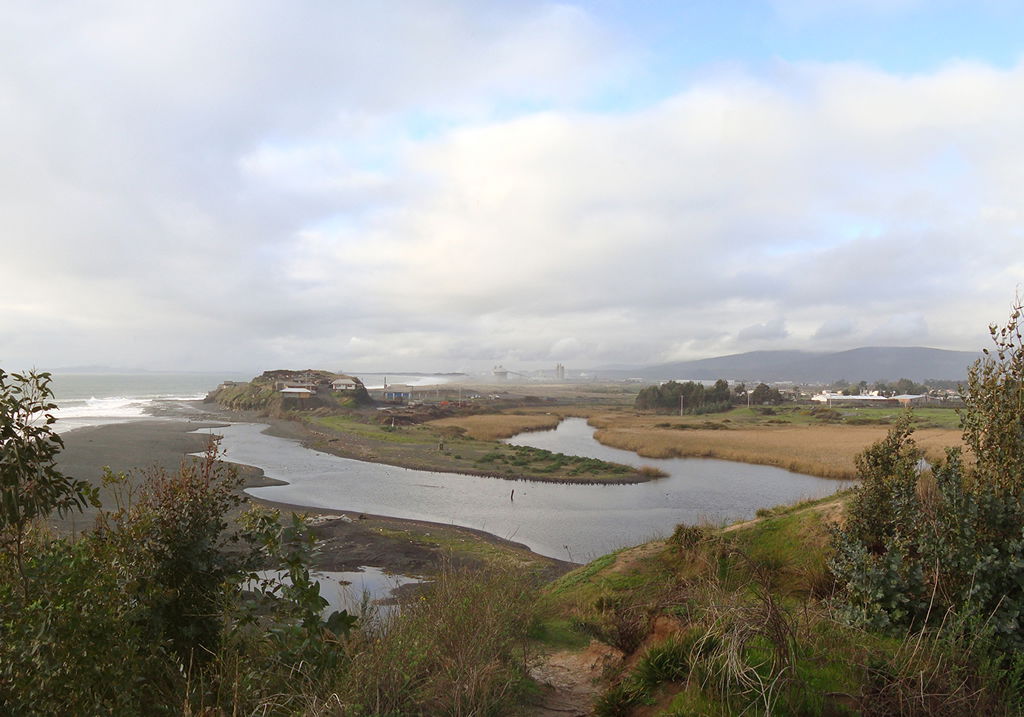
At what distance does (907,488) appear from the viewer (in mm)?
6863

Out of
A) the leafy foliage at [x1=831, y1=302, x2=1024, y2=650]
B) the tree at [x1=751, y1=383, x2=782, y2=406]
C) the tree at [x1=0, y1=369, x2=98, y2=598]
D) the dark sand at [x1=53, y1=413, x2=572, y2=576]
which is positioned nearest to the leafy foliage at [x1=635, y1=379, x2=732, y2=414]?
the tree at [x1=751, y1=383, x2=782, y2=406]

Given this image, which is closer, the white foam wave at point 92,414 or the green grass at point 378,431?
the green grass at point 378,431

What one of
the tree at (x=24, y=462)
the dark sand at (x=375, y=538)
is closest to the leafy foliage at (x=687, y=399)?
the dark sand at (x=375, y=538)

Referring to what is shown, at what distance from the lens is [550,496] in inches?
1444

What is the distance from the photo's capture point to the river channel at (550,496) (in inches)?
1086

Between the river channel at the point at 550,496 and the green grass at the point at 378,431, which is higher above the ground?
the green grass at the point at 378,431

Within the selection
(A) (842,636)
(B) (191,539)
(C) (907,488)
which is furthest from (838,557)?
(B) (191,539)

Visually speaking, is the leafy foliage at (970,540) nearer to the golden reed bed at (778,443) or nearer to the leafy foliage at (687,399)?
the golden reed bed at (778,443)

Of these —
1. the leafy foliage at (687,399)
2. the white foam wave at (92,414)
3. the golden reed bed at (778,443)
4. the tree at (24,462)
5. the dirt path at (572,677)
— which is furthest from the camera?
the leafy foliage at (687,399)

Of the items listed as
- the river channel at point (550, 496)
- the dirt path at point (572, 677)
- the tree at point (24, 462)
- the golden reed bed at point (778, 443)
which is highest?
the tree at point (24, 462)

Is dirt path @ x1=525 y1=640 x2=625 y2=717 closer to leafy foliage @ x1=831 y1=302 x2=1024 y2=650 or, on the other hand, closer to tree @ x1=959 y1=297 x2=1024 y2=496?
leafy foliage @ x1=831 y1=302 x2=1024 y2=650

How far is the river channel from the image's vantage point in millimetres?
27594

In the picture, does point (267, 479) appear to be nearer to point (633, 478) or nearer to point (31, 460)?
point (633, 478)

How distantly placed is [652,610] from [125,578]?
5.78 metres
